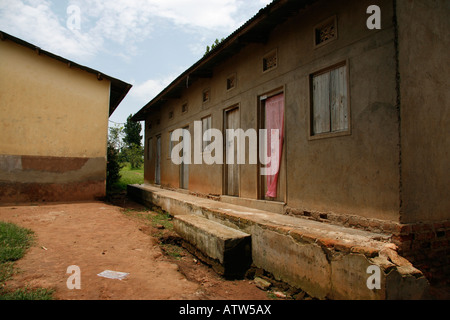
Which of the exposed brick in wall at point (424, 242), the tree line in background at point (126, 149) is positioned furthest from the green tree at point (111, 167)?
the exposed brick in wall at point (424, 242)

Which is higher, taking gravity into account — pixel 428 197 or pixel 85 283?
pixel 428 197

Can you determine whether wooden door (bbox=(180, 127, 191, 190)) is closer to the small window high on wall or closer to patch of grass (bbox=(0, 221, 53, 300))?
patch of grass (bbox=(0, 221, 53, 300))

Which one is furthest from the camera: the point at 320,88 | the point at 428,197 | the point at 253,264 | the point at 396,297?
the point at 320,88

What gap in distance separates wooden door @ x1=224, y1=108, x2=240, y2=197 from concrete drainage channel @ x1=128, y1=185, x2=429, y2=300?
6.42 ft

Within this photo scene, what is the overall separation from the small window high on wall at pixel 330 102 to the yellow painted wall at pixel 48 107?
846 centimetres

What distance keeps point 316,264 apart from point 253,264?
1374 mm

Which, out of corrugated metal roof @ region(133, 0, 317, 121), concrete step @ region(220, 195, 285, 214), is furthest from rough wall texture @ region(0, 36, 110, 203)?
concrete step @ region(220, 195, 285, 214)

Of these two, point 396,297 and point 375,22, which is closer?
point 396,297

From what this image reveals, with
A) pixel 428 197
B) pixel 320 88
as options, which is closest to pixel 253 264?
pixel 428 197

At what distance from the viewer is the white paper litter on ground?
3.97 meters

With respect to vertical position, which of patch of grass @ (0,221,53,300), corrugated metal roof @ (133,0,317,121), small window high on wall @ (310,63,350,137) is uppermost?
corrugated metal roof @ (133,0,317,121)
